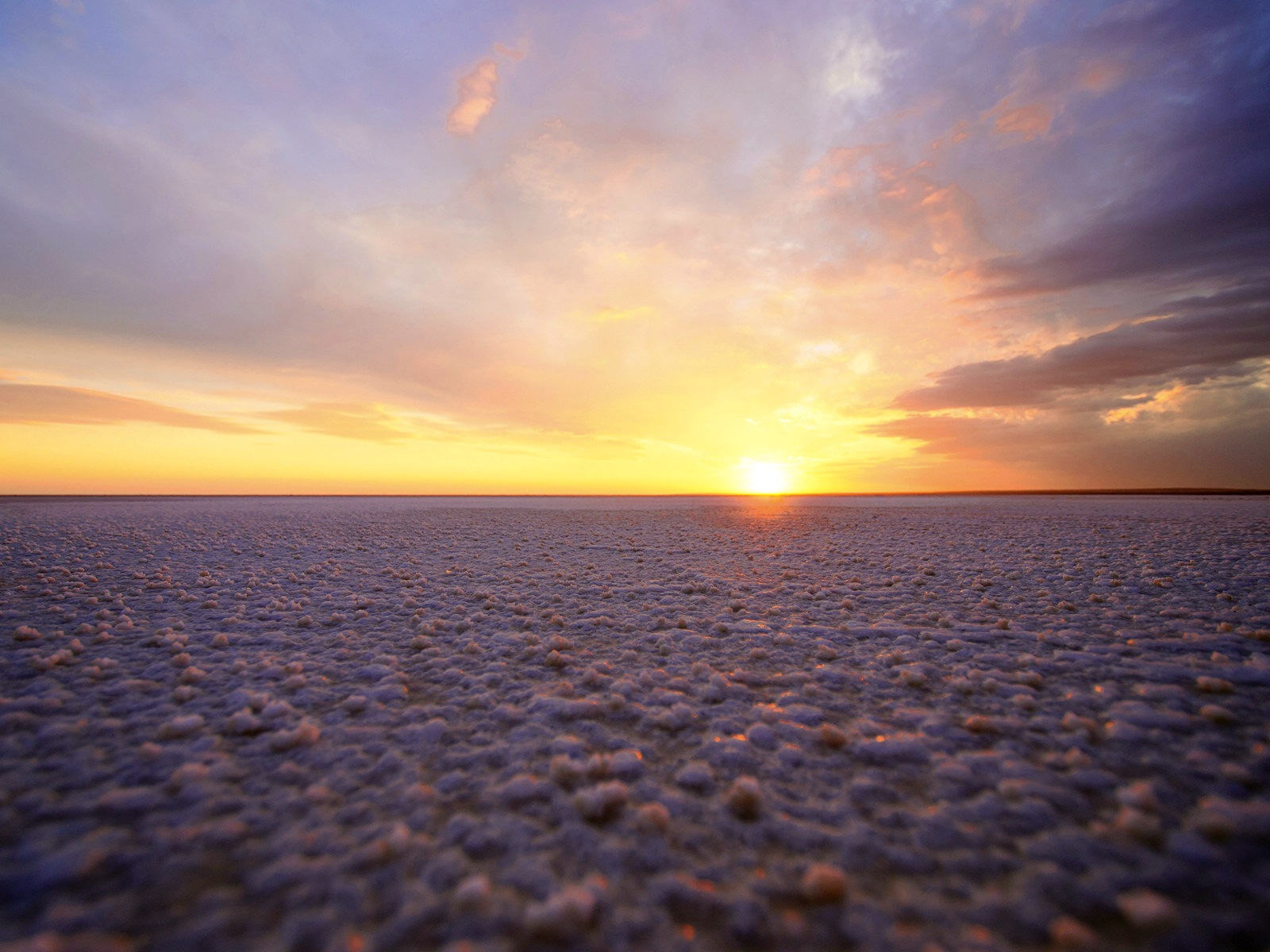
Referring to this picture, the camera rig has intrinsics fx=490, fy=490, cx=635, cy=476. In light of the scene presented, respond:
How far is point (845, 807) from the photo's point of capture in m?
2.93

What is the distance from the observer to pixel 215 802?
2906 mm

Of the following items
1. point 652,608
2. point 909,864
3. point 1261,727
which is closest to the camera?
point 909,864

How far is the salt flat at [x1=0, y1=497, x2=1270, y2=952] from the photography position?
2158mm

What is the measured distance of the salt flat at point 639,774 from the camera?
85.0 inches

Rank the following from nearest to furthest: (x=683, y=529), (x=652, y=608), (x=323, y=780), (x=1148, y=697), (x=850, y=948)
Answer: (x=850, y=948)
(x=323, y=780)
(x=1148, y=697)
(x=652, y=608)
(x=683, y=529)

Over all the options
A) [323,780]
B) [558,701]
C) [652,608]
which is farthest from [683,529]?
[323,780]

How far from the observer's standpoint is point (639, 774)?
3.26 meters

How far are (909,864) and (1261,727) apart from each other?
3503mm

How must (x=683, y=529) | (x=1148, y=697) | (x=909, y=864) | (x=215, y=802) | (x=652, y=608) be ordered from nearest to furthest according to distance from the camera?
(x=909, y=864)
(x=215, y=802)
(x=1148, y=697)
(x=652, y=608)
(x=683, y=529)

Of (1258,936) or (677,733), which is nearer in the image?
(1258,936)

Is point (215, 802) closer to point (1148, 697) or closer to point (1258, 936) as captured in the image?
point (1258, 936)

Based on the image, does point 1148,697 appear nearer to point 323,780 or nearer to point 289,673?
point 323,780

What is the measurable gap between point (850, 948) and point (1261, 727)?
4.12 m

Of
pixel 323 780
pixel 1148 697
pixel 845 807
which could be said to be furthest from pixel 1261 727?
pixel 323 780
